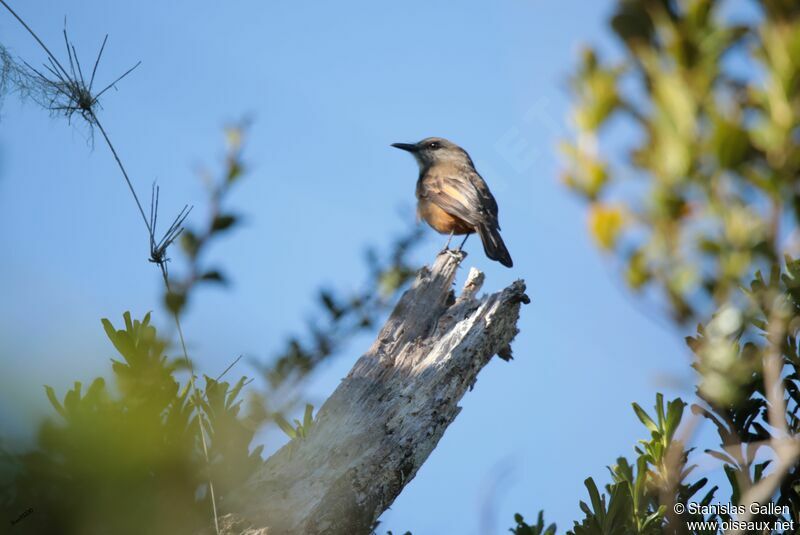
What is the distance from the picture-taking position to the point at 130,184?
6.81 feet

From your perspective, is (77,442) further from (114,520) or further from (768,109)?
(768,109)

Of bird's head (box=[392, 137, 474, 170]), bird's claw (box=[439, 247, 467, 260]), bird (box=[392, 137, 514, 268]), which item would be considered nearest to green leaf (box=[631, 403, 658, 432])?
bird's claw (box=[439, 247, 467, 260])

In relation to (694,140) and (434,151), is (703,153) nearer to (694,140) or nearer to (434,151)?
(694,140)

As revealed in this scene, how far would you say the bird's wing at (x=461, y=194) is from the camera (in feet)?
24.5

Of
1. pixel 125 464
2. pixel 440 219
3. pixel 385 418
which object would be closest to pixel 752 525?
pixel 385 418

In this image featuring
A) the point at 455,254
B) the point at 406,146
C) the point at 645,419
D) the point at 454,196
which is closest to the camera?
the point at 645,419

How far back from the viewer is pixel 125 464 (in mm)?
1940

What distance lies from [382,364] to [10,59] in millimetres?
2453

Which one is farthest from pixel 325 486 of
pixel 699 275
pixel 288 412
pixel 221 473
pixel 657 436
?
pixel 699 275

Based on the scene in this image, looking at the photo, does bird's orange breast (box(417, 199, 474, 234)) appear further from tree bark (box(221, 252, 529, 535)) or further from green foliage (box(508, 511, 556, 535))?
green foliage (box(508, 511, 556, 535))

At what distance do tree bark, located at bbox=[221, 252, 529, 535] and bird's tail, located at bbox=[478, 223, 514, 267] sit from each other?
1.61 m

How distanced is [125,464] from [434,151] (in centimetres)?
756

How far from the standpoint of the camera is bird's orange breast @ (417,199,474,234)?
7.65m

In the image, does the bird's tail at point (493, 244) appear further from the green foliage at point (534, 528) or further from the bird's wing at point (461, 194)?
the green foliage at point (534, 528)
